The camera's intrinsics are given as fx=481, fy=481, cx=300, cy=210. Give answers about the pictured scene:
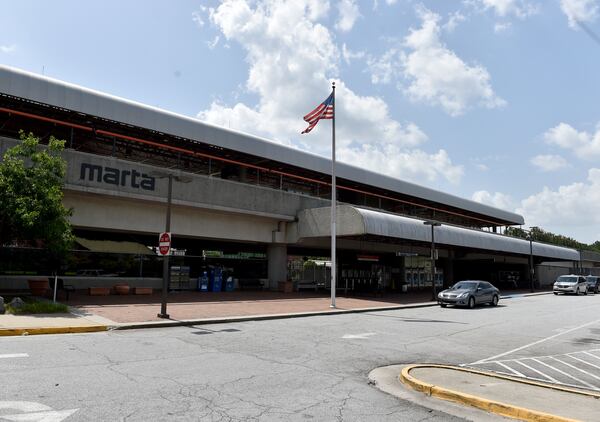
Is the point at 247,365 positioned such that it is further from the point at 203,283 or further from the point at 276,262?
the point at 276,262

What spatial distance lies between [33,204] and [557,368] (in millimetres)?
16204

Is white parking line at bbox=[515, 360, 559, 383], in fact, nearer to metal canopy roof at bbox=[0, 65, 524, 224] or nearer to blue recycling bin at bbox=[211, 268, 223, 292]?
metal canopy roof at bbox=[0, 65, 524, 224]

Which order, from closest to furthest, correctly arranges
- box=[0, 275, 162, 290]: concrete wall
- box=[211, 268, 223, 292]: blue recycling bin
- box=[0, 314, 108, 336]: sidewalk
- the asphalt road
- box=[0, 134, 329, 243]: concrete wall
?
the asphalt road, box=[0, 314, 108, 336]: sidewalk, box=[0, 134, 329, 243]: concrete wall, box=[0, 275, 162, 290]: concrete wall, box=[211, 268, 223, 292]: blue recycling bin

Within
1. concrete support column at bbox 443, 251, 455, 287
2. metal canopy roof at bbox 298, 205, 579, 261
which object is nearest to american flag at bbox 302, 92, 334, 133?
metal canopy roof at bbox 298, 205, 579, 261

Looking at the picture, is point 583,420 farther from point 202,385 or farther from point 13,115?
point 13,115

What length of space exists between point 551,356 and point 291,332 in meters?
7.08

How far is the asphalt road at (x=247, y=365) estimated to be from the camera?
626 cm

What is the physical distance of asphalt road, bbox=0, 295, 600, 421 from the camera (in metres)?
6.26

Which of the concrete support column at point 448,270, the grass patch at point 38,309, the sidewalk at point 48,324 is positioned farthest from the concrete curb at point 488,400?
the concrete support column at point 448,270

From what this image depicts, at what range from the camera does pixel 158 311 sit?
18250 mm

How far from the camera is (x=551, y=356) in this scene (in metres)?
11.4

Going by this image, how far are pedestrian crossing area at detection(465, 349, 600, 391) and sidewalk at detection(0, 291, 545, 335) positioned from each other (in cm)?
981

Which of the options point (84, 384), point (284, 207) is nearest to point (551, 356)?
point (84, 384)

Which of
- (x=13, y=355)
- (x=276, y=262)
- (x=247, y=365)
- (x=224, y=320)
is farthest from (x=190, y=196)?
(x=247, y=365)
